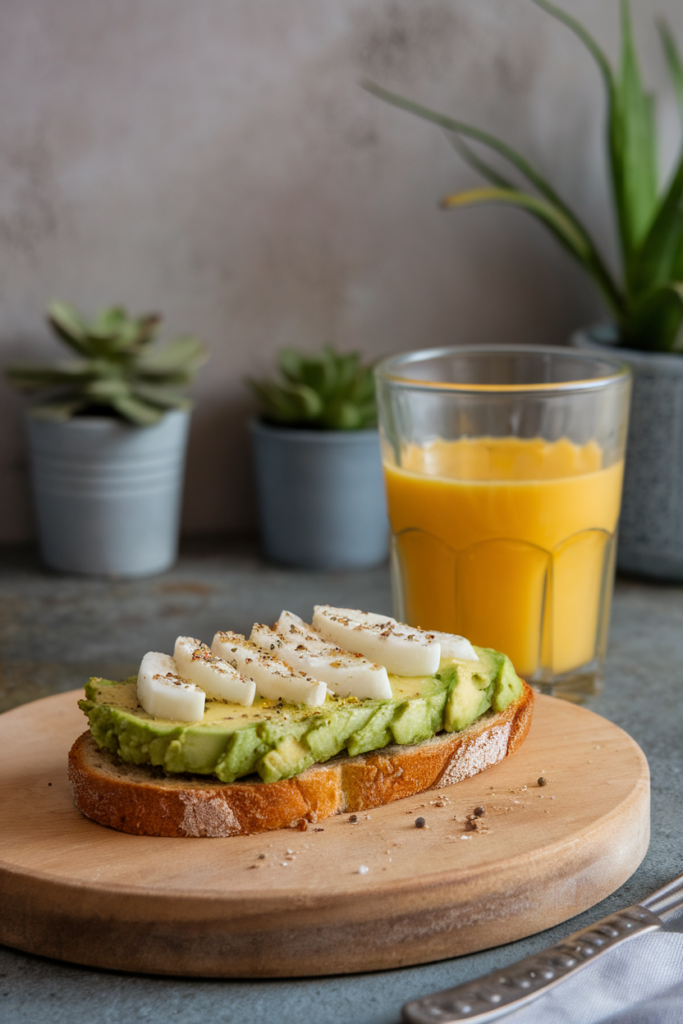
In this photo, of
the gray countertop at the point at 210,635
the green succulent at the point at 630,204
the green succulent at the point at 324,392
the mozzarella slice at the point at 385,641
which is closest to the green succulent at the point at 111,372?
the green succulent at the point at 324,392

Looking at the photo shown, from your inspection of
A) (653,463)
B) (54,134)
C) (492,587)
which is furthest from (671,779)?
(54,134)

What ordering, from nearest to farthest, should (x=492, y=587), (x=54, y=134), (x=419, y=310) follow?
(x=492, y=587), (x=54, y=134), (x=419, y=310)

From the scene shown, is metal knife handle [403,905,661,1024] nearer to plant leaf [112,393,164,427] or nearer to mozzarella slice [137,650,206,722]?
mozzarella slice [137,650,206,722]

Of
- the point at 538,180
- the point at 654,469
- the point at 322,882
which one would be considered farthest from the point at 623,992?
the point at 538,180

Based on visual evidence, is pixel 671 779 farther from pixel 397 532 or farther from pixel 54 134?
pixel 54 134

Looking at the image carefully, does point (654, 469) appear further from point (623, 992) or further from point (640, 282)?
point (623, 992)

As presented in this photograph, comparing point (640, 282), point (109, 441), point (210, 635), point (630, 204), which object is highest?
point (630, 204)

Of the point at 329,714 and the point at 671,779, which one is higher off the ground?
the point at 329,714
